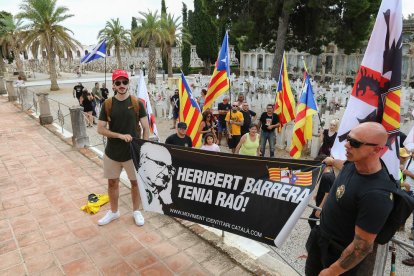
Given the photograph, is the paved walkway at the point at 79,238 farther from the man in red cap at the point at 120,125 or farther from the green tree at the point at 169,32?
the green tree at the point at 169,32

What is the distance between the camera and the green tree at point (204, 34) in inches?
1480

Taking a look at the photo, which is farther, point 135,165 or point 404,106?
point 404,106

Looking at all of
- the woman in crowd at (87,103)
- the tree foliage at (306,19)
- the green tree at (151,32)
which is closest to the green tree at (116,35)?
the green tree at (151,32)

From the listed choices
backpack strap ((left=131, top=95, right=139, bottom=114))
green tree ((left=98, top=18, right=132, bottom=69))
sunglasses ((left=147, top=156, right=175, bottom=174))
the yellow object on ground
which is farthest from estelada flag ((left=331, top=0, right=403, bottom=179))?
green tree ((left=98, top=18, right=132, bottom=69))

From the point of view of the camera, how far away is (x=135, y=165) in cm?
388

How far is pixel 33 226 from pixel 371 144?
14.2 ft

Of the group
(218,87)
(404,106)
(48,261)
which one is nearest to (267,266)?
(48,261)

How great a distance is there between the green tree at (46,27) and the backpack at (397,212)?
87.2 ft

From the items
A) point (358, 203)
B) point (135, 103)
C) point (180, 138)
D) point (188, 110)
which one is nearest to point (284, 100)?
point (188, 110)

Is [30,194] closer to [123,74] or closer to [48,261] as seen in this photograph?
[48,261]

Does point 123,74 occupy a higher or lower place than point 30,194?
higher

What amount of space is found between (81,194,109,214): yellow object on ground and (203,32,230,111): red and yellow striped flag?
315cm

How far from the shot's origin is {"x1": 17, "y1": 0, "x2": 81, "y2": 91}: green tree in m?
23.1

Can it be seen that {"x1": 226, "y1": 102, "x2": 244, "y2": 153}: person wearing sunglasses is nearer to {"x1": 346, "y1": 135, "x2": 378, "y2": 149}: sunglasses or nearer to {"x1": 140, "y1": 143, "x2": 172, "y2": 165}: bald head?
{"x1": 140, "y1": 143, "x2": 172, "y2": 165}: bald head
